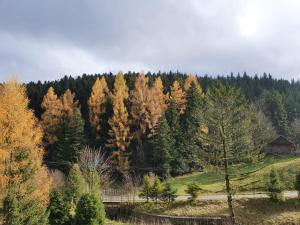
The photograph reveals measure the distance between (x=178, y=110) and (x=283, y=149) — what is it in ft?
63.1

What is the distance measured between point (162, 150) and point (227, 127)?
100.0 feet

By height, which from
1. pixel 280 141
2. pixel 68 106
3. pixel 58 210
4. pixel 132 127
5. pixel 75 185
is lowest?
pixel 58 210

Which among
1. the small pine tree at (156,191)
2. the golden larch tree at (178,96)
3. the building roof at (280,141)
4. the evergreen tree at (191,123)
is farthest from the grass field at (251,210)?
the building roof at (280,141)

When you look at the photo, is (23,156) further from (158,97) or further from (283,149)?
(283,149)

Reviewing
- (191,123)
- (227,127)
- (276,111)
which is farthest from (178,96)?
(227,127)

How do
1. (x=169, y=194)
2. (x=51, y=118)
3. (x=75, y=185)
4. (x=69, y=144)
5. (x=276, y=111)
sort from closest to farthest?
(x=75, y=185)
(x=169, y=194)
(x=69, y=144)
(x=51, y=118)
(x=276, y=111)

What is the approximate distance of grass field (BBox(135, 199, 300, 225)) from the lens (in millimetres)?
29188

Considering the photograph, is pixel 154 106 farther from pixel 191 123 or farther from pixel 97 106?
pixel 97 106

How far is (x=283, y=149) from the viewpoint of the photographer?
63.0 meters

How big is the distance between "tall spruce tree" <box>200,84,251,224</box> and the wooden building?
38903mm

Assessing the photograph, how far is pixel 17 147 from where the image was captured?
20484mm

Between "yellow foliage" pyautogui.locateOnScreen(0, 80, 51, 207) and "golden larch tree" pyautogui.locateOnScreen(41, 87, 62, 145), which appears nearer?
"yellow foliage" pyautogui.locateOnScreen(0, 80, 51, 207)

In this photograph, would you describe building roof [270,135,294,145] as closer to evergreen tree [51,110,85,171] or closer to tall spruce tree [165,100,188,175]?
tall spruce tree [165,100,188,175]

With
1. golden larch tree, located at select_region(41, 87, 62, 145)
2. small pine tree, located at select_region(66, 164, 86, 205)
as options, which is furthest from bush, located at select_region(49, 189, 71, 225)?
golden larch tree, located at select_region(41, 87, 62, 145)
